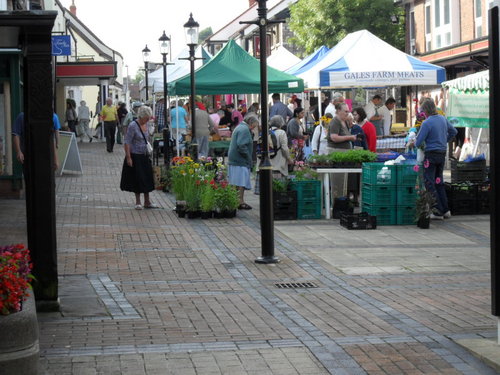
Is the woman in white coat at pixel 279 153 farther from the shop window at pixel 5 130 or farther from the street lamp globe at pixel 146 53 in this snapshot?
the street lamp globe at pixel 146 53

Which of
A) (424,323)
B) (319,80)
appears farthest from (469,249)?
(319,80)

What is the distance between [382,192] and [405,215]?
510 mm

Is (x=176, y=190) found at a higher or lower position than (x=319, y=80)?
lower

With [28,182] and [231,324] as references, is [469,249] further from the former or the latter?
[28,182]

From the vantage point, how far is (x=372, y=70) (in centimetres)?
1988

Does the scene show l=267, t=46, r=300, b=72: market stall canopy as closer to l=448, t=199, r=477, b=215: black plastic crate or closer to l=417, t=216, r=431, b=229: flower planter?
l=448, t=199, r=477, b=215: black plastic crate

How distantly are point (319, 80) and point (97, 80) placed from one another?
18.5 meters

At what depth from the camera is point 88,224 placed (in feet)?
49.2

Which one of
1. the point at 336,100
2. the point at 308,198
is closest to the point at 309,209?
the point at 308,198

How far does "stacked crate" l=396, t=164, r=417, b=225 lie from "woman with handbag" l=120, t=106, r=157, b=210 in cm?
A: 438

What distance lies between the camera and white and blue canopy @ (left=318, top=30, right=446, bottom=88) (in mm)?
19703

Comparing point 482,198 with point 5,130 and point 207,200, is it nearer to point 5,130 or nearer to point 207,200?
point 207,200

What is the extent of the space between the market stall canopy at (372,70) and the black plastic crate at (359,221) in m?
5.63

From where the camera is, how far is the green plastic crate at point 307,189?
1559 cm
